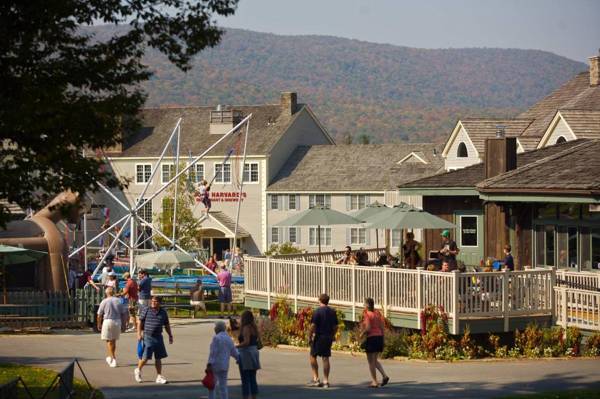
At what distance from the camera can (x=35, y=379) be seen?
80.3ft

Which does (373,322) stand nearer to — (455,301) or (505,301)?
(455,301)

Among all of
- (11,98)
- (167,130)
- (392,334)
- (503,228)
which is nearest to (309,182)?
(167,130)

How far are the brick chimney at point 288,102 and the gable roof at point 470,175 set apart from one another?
146 ft

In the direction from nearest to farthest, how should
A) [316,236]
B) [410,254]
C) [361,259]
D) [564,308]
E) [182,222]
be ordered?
1. [564,308]
2. [410,254]
3. [361,259]
4. [182,222]
5. [316,236]

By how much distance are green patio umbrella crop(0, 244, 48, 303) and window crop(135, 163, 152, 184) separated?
49.4 meters

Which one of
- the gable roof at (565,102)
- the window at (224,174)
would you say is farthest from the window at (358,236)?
the gable roof at (565,102)

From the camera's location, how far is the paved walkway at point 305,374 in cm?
2284

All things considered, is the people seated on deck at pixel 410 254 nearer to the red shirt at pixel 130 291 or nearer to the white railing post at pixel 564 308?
the white railing post at pixel 564 308

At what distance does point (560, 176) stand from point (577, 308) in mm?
6160

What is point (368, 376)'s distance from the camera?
997 inches

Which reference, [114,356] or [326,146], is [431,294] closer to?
[114,356]

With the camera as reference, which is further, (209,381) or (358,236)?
(358,236)

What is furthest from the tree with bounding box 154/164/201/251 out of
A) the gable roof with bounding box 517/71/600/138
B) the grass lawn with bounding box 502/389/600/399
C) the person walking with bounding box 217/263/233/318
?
the grass lawn with bounding box 502/389/600/399

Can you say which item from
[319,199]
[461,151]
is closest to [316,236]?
[319,199]
